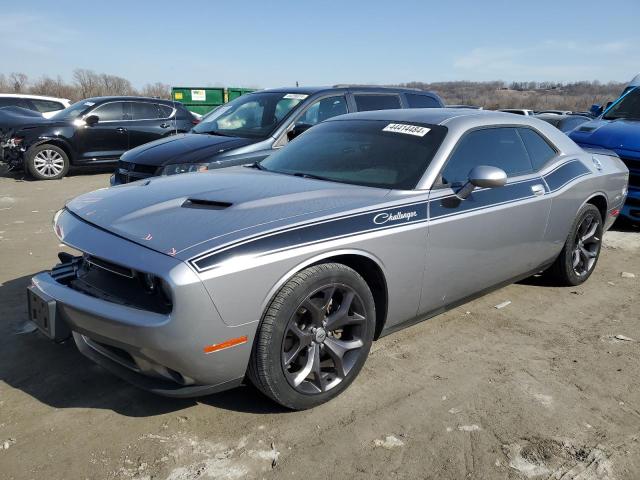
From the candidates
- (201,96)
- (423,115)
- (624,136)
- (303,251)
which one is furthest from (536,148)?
(201,96)

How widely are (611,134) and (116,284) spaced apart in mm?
6645

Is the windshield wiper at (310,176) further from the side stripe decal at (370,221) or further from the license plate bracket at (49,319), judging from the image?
the license plate bracket at (49,319)

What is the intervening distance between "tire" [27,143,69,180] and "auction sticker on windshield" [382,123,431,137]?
28.3 feet

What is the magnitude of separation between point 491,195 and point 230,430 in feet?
7.36

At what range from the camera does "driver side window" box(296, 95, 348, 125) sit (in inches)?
260

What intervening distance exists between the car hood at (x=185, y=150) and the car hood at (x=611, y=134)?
4.30 m

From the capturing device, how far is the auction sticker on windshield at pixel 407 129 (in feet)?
12.2

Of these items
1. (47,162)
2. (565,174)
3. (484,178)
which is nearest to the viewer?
(484,178)

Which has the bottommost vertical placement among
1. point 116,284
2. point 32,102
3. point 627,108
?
point 116,284

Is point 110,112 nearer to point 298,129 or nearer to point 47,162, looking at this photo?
point 47,162

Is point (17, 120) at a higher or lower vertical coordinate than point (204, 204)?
higher

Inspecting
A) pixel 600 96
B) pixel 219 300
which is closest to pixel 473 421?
pixel 219 300

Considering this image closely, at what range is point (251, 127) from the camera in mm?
6664

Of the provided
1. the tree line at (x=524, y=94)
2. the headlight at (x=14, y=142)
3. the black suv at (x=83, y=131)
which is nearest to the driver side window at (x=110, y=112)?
the black suv at (x=83, y=131)
